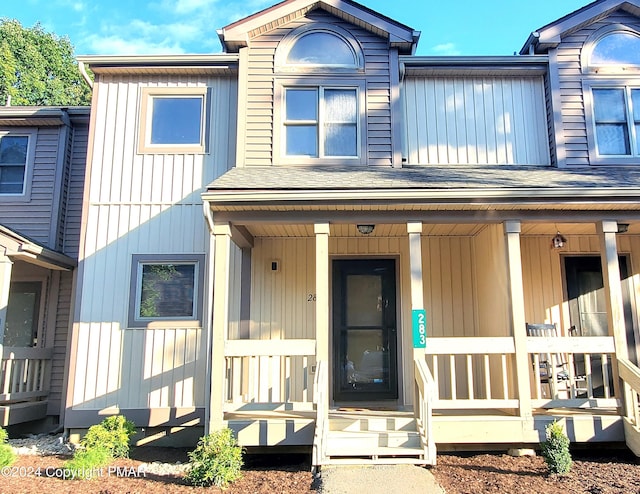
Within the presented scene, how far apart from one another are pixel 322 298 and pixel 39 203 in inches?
215

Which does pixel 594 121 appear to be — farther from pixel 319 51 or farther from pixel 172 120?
pixel 172 120

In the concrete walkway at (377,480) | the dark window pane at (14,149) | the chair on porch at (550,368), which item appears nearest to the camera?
the concrete walkway at (377,480)

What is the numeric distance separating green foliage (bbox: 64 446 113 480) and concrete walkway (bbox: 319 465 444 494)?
234 centimetres

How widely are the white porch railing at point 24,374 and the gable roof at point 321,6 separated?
18.4 feet

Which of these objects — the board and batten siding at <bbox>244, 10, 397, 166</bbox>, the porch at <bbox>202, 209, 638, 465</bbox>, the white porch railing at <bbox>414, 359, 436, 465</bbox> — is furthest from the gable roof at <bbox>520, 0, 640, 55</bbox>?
the white porch railing at <bbox>414, 359, 436, 465</bbox>

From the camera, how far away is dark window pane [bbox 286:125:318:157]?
7.93 meters

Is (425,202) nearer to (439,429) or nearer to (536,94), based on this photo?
(439,429)

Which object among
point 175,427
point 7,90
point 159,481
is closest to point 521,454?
point 159,481

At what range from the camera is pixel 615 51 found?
27.3 feet

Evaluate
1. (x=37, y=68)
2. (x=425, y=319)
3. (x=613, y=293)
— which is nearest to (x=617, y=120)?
(x=613, y=293)

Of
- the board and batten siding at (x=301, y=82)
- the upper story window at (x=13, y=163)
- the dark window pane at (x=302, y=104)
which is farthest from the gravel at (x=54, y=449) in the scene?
the dark window pane at (x=302, y=104)

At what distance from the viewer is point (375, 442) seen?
5.46 m

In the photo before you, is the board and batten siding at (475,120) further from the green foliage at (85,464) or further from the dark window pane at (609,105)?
the green foliage at (85,464)

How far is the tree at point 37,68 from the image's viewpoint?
23.4m
